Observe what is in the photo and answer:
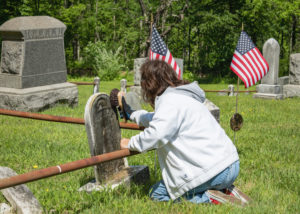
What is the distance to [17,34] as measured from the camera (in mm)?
9555

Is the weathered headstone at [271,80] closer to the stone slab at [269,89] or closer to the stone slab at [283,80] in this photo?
the stone slab at [269,89]

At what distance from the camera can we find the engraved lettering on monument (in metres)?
9.70

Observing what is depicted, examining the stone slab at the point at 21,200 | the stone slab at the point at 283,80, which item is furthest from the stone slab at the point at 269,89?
the stone slab at the point at 21,200

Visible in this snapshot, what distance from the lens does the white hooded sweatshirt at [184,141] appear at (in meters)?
3.26

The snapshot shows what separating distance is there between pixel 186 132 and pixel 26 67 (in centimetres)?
738

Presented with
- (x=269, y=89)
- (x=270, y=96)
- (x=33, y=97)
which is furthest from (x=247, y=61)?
(x=269, y=89)

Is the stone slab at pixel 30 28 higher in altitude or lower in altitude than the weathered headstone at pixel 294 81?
higher

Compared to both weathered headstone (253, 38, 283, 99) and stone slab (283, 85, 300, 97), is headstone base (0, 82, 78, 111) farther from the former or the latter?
stone slab (283, 85, 300, 97)

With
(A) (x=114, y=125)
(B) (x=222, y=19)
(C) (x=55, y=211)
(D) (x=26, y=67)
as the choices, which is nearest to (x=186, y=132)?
(A) (x=114, y=125)

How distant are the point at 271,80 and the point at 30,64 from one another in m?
8.54

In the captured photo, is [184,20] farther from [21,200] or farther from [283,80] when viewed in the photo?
[21,200]

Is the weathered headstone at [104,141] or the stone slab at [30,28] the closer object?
the weathered headstone at [104,141]

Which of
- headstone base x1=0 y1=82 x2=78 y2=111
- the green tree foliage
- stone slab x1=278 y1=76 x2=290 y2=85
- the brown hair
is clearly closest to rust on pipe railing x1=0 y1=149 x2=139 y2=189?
the brown hair

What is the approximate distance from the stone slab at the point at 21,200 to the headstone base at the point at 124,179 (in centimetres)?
67
